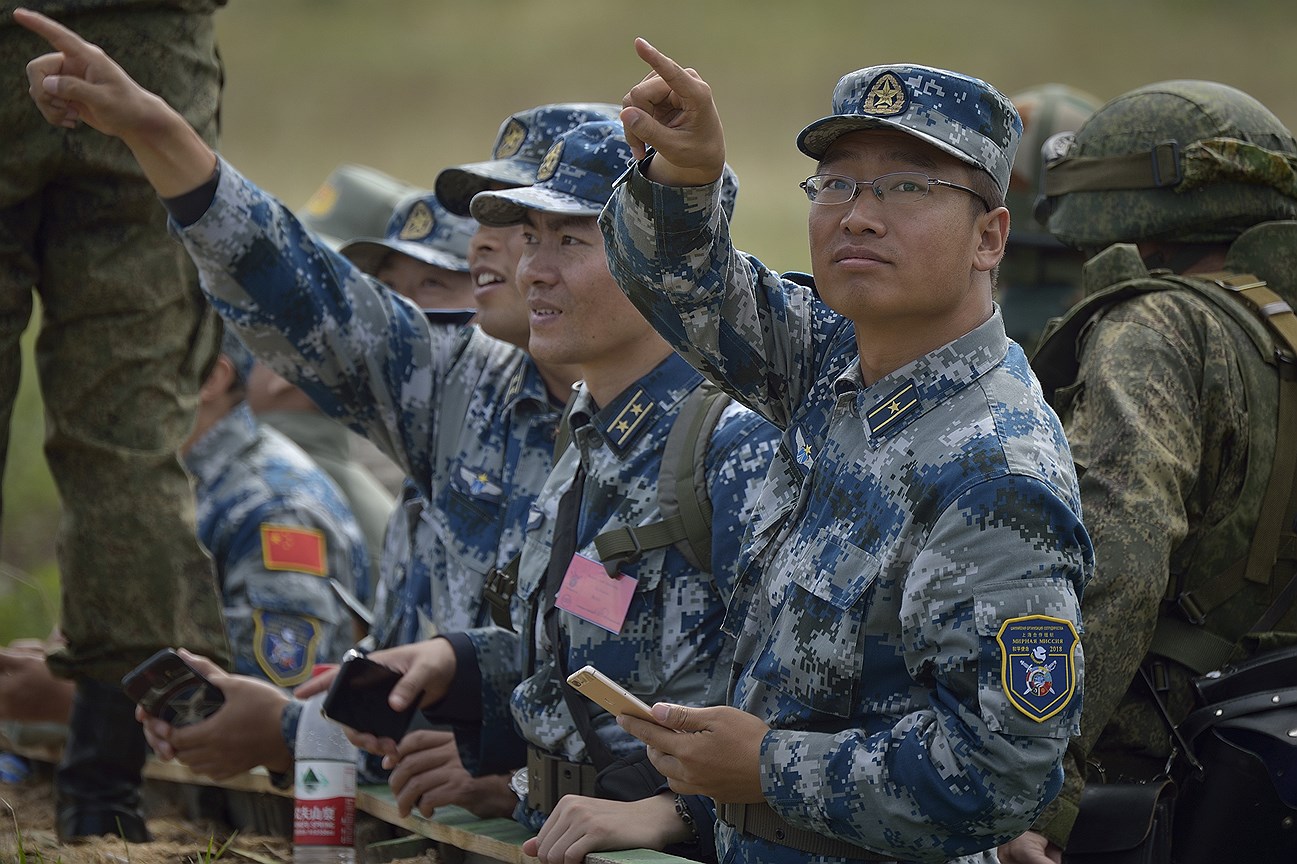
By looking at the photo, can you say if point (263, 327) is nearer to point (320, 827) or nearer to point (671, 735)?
point (320, 827)

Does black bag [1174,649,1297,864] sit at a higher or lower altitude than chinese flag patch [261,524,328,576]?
lower

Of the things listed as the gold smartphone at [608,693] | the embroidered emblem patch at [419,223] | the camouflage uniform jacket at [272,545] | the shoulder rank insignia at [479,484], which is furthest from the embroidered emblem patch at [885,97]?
the camouflage uniform jacket at [272,545]

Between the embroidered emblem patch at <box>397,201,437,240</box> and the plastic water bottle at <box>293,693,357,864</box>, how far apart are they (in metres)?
2.10

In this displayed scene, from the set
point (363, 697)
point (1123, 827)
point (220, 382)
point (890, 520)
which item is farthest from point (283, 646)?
point (890, 520)

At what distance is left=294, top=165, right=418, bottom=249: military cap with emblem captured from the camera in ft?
24.4

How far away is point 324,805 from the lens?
3.99 m

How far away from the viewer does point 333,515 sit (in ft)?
19.7

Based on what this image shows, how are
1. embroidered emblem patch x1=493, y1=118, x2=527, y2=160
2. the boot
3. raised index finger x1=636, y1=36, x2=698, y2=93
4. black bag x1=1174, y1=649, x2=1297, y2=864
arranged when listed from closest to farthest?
raised index finger x1=636, y1=36, x2=698, y2=93 < black bag x1=1174, y1=649, x2=1297, y2=864 < the boot < embroidered emblem patch x1=493, y1=118, x2=527, y2=160

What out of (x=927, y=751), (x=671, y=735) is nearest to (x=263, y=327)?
(x=671, y=735)

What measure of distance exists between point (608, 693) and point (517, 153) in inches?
92.0

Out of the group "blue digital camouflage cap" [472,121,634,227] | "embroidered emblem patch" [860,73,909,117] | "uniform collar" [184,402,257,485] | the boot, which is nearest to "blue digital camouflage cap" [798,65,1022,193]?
"embroidered emblem patch" [860,73,909,117]

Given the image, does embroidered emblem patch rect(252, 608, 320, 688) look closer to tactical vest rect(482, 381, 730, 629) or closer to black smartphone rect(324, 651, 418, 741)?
black smartphone rect(324, 651, 418, 741)

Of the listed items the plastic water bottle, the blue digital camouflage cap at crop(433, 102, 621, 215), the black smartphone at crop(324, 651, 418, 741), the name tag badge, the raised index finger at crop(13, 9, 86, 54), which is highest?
the raised index finger at crop(13, 9, 86, 54)

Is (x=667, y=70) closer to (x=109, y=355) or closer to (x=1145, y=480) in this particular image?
(x=1145, y=480)
